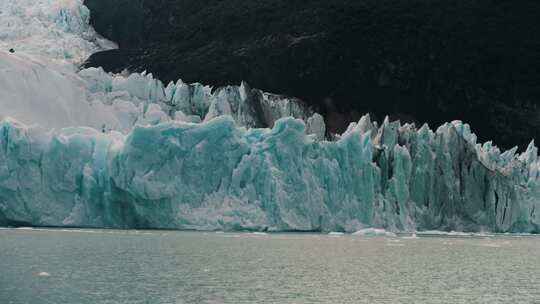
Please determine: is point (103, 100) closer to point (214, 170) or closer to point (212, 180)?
point (214, 170)

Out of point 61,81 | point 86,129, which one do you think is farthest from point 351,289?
point 61,81

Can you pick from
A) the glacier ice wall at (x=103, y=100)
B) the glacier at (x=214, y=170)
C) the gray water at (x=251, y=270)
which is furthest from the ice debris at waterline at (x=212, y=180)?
the glacier ice wall at (x=103, y=100)

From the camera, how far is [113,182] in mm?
33656

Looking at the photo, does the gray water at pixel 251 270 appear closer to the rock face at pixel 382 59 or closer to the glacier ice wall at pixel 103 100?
the glacier ice wall at pixel 103 100

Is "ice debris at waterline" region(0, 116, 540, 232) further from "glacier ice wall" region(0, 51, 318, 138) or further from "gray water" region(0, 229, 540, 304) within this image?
"glacier ice wall" region(0, 51, 318, 138)

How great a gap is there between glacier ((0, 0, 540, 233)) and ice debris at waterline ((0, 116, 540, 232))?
5cm

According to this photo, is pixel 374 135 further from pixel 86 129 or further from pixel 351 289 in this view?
pixel 351 289

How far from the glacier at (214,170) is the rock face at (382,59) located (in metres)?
29.1

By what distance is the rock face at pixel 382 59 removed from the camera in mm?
74375

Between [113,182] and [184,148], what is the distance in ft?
9.49

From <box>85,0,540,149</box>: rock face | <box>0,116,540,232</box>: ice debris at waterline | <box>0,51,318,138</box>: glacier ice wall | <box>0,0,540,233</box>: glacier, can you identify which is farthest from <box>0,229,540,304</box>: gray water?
<box>85,0,540,149</box>: rock face

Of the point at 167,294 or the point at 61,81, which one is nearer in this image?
the point at 167,294

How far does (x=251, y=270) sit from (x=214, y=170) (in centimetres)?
1336

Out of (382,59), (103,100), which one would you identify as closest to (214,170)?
(103,100)
